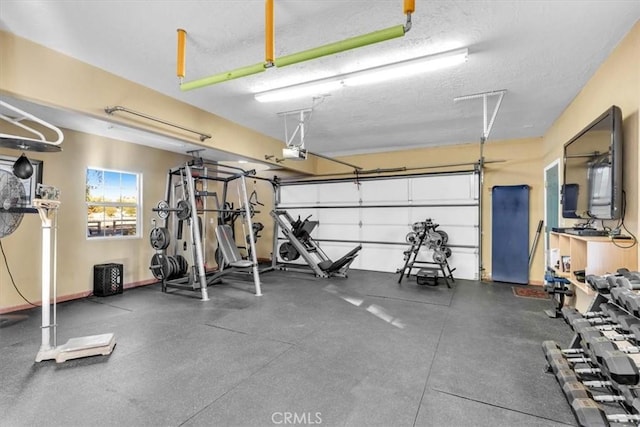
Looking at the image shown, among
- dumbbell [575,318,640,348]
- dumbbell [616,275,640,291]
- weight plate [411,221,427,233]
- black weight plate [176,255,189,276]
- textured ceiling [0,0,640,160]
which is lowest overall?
black weight plate [176,255,189,276]

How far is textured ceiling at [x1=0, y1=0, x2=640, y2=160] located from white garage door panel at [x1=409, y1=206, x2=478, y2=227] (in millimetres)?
2683

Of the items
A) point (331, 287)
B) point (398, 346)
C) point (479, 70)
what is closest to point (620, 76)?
point (479, 70)

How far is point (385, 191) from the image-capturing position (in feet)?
25.2

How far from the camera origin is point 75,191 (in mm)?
5180

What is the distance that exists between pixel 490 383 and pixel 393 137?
198 inches

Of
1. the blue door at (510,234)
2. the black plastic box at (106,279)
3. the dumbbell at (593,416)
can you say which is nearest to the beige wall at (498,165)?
the blue door at (510,234)

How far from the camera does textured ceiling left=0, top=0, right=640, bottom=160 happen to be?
95.6 inches

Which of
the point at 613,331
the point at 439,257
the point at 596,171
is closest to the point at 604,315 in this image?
the point at 613,331

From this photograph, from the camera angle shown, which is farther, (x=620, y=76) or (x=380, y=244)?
(x=380, y=244)

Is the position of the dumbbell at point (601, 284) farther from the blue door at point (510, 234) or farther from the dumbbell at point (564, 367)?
the blue door at point (510, 234)

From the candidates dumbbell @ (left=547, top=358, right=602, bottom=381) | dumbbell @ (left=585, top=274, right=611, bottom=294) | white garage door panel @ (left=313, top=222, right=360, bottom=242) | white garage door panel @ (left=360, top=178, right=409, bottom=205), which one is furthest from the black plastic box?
dumbbell @ (left=585, top=274, right=611, bottom=294)

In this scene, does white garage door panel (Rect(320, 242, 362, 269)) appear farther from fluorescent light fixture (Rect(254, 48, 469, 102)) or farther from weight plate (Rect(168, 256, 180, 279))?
fluorescent light fixture (Rect(254, 48, 469, 102))

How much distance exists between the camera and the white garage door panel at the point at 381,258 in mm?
7438

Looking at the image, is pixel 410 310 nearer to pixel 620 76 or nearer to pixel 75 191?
pixel 620 76
